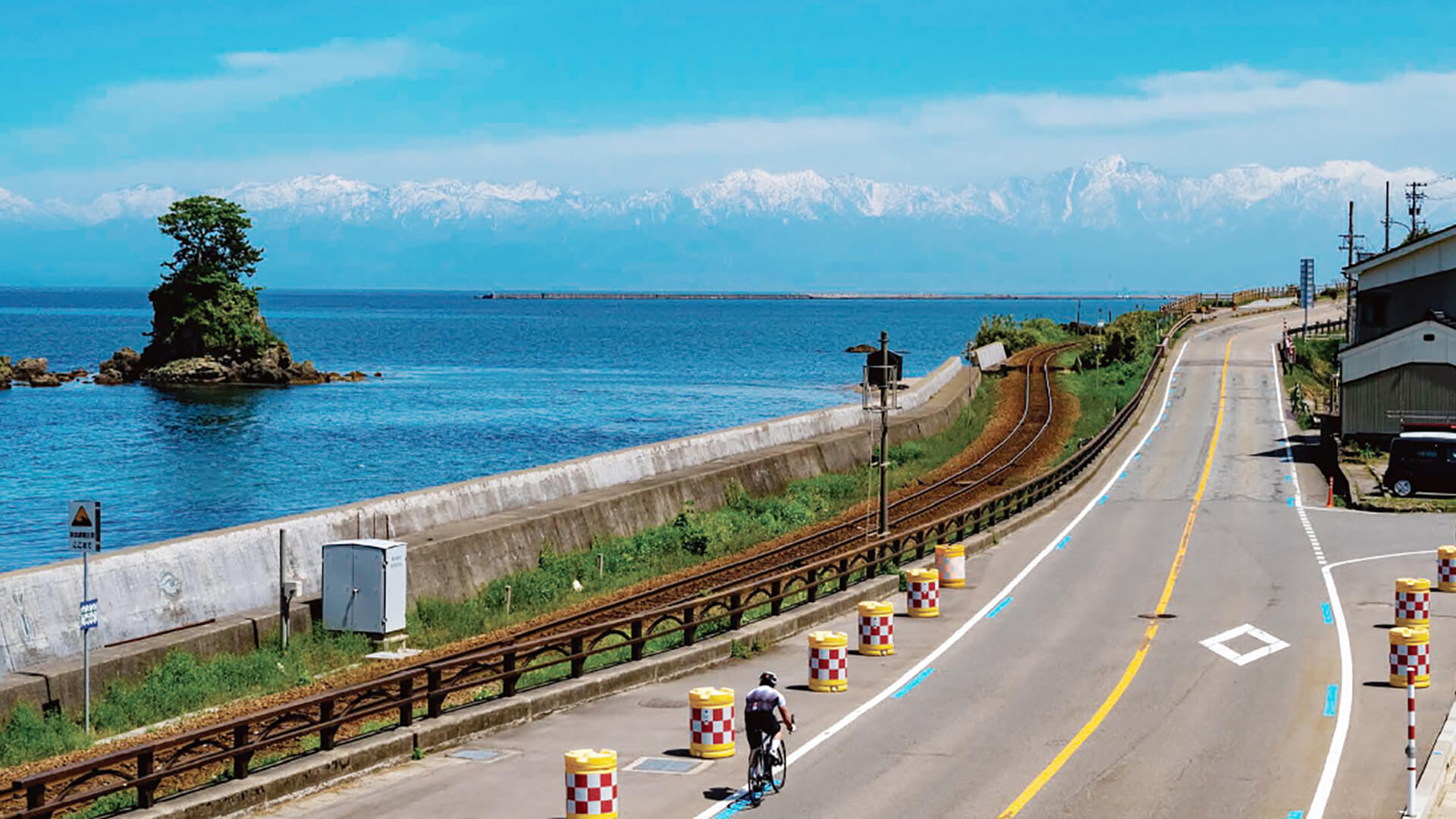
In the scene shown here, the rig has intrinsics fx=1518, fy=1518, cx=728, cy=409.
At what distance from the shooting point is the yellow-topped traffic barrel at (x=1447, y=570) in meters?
30.1

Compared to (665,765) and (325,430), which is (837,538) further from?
(325,430)

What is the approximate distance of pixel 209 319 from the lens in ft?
397

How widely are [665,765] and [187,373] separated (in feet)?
365

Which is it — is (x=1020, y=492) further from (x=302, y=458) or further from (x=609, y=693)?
(x=302, y=458)

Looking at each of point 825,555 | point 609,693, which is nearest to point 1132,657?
point 609,693

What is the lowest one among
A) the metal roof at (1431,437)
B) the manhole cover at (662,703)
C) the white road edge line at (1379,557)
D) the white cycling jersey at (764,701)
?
the manhole cover at (662,703)

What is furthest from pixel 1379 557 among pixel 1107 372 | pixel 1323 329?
pixel 1323 329

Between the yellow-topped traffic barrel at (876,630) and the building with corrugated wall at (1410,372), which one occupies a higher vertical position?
the building with corrugated wall at (1410,372)

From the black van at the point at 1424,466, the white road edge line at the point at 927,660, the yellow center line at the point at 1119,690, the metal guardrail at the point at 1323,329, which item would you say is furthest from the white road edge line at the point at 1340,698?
the metal guardrail at the point at 1323,329

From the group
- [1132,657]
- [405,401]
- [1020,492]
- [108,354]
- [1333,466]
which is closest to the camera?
[1132,657]

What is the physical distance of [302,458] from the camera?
75938 millimetres

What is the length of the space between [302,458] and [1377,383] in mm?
49541

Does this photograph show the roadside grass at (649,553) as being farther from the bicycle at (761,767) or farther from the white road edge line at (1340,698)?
the white road edge line at (1340,698)

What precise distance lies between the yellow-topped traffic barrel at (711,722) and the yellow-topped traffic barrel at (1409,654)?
32.3ft
